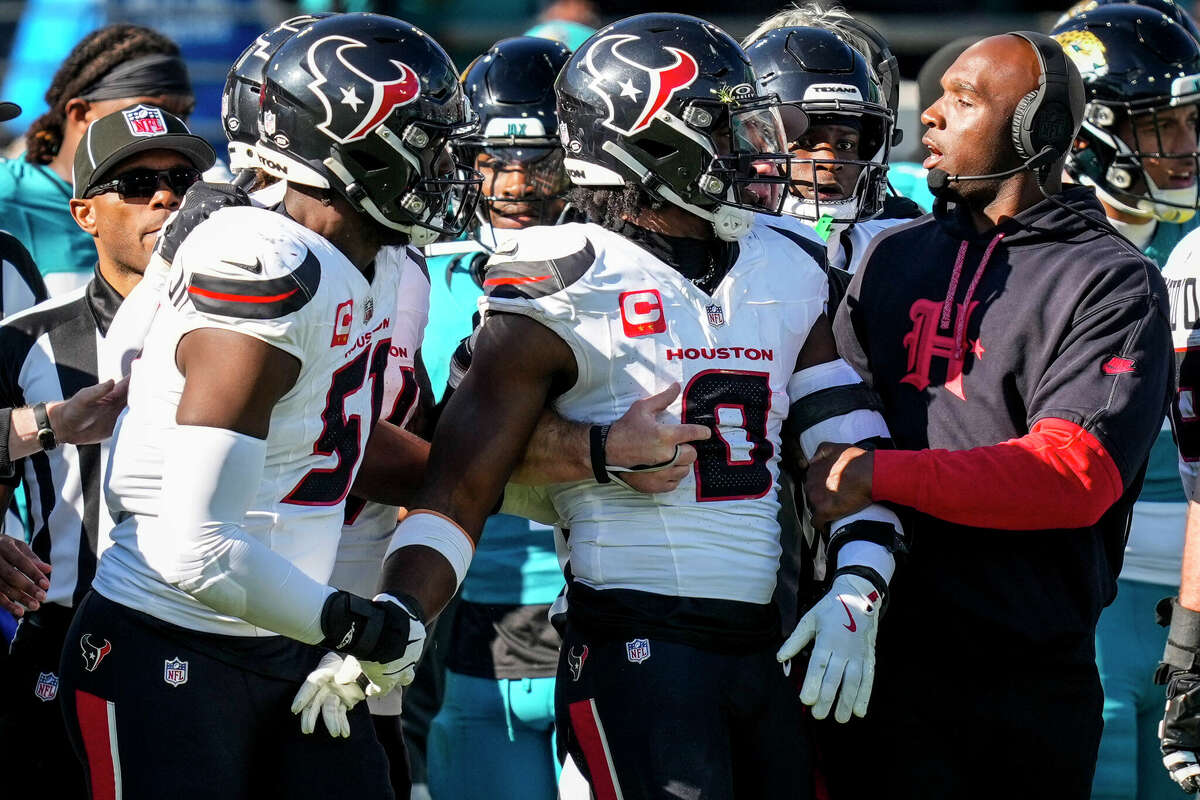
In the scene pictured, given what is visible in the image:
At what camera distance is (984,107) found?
3463mm

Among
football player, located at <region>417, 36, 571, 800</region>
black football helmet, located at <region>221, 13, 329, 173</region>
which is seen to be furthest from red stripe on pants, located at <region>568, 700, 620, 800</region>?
football player, located at <region>417, 36, 571, 800</region>

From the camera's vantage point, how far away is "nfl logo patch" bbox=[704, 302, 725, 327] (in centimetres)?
315

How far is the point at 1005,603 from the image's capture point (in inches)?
131

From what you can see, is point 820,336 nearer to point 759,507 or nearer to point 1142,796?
point 759,507

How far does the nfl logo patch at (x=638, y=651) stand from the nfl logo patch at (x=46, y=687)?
155 cm

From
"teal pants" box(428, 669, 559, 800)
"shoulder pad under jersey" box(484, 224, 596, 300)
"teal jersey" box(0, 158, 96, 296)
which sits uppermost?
"shoulder pad under jersey" box(484, 224, 596, 300)

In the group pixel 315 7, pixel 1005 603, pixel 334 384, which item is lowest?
pixel 315 7

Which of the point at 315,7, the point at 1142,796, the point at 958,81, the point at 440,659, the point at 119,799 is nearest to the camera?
the point at 119,799

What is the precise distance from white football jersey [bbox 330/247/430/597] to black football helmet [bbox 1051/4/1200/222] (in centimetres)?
240

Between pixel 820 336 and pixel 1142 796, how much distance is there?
1989 millimetres

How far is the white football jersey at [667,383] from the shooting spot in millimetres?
3098

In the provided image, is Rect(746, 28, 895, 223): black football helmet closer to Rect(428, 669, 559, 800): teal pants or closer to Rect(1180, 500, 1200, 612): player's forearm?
Rect(1180, 500, 1200, 612): player's forearm

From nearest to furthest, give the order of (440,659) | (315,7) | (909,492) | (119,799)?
1. (119,799)
2. (909,492)
3. (440,659)
4. (315,7)

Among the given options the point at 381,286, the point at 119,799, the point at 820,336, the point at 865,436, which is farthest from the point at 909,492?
the point at 119,799
